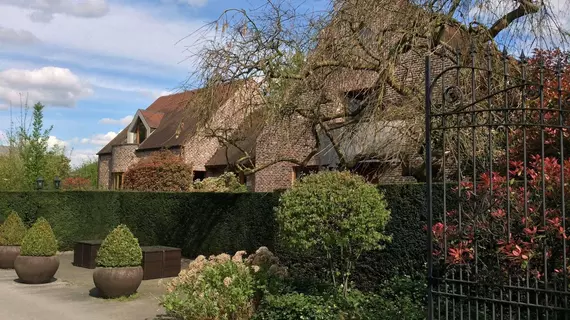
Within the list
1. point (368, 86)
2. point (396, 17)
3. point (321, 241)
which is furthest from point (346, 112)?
point (321, 241)

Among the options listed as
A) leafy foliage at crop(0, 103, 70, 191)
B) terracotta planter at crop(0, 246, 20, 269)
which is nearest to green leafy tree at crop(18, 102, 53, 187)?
leafy foliage at crop(0, 103, 70, 191)

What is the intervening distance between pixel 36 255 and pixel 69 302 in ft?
7.50

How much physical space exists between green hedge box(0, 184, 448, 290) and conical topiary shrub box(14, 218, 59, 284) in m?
4.24

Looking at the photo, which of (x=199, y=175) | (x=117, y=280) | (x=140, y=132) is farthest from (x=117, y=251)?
(x=140, y=132)

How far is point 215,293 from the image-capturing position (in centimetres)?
745

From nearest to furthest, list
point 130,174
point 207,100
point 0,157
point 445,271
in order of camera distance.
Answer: point 445,271 → point 207,100 → point 130,174 → point 0,157

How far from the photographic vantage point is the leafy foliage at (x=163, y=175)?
→ 23.6 meters

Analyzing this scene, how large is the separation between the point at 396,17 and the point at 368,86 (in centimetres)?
136

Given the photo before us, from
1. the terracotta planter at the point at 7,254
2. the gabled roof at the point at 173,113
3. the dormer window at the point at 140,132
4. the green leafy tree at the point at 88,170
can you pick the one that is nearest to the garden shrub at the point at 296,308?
the gabled roof at the point at 173,113

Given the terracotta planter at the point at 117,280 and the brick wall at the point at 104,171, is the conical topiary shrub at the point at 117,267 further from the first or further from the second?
the brick wall at the point at 104,171

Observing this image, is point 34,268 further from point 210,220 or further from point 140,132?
point 140,132

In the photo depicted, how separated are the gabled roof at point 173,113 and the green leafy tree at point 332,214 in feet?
12.3

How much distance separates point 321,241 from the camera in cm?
693

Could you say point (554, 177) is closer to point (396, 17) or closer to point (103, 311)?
point (396, 17)
